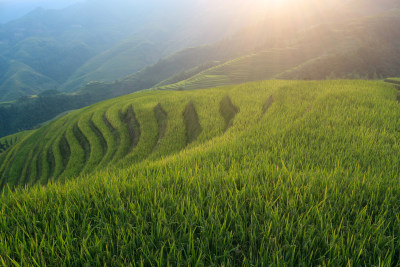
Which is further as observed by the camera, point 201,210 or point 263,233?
point 201,210

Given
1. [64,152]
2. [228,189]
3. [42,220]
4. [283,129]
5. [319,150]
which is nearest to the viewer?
[42,220]

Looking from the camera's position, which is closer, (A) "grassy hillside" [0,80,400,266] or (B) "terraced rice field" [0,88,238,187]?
(A) "grassy hillside" [0,80,400,266]

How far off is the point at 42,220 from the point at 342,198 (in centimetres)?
329

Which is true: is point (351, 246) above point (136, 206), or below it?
below

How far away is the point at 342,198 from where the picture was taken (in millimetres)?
2363

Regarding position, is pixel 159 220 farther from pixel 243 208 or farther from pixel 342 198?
pixel 342 198

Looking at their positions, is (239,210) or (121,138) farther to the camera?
(121,138)

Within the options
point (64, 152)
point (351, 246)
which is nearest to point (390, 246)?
point (351, 246)

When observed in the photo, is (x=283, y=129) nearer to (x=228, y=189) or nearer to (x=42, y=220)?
(x=228, y=189)

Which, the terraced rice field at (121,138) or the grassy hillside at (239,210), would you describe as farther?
the terraced rice field at (121,138)

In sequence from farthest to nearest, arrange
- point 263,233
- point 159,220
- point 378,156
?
1. point 378,156
2. point 159,220
3. point 263,233

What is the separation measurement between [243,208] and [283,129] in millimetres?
4021

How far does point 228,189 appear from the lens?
255 centimetres

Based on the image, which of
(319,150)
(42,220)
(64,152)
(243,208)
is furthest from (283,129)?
(64,152)
